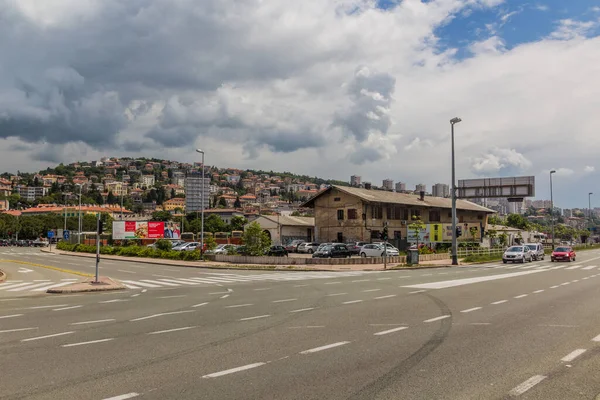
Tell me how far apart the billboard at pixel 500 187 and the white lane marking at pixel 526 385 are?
44.8 m

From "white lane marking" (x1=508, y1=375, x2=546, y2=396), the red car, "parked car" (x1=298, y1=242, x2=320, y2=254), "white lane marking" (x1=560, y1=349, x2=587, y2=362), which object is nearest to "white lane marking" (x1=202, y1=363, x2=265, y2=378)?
"white lane marking" (x1=508, y1=375, x2=546, y2=396)

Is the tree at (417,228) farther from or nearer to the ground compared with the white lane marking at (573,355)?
farther from the ground

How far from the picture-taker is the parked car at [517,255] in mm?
41469

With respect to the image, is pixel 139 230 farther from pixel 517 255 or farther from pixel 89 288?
pixel 89 288

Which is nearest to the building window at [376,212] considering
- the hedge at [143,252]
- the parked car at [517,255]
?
the parked car at [517,255]

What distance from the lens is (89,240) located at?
251ft

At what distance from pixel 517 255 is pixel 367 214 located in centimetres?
2288

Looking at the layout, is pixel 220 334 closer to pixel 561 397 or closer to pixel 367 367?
pixel 367 367

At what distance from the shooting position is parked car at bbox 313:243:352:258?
1737 inches

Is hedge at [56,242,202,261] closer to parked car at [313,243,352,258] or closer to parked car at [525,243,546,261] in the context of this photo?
parked car at [313,243,352,258]

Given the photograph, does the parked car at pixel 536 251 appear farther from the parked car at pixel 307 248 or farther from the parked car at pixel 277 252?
the parked car at pixel 277 252

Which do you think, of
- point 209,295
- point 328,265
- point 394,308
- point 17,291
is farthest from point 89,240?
point 394,308

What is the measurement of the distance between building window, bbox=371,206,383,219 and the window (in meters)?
11.2

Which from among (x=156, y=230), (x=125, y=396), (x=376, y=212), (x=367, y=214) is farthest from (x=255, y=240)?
(x=156, y=230)
